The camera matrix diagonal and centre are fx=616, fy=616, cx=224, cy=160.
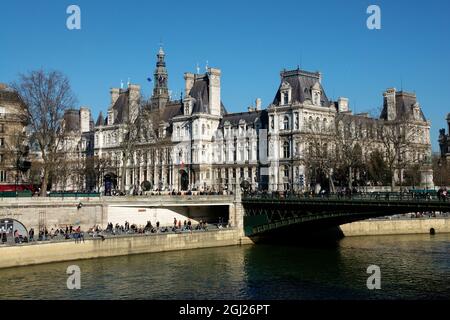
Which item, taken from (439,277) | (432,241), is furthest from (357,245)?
(439,277)

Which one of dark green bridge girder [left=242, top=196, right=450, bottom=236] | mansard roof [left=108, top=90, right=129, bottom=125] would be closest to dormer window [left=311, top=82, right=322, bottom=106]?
dark green bridge girder [left=242, top=196, right=450, bottom=236]

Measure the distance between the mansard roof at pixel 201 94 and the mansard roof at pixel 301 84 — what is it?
13516mm

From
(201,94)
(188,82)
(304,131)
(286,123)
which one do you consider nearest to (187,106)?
(201,94)

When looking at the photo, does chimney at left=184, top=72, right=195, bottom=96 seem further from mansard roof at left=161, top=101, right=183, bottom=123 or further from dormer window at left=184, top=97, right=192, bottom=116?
mansard roof at left=161, top=101, right=183, bottom=123

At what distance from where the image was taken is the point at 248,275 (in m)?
44.8

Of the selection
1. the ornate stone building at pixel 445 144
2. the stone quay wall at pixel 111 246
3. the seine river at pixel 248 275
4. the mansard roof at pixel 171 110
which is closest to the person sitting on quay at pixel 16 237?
the stone quay wall at pixel 111 246

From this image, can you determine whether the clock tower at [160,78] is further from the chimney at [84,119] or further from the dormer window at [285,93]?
the dormer window at [285,93]

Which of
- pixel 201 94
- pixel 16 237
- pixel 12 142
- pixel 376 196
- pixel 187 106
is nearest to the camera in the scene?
pixel 16 237

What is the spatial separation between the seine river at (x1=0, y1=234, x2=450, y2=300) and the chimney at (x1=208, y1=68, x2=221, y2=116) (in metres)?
45.5

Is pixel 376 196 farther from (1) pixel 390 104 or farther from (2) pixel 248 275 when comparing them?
(1) pixel 390 104

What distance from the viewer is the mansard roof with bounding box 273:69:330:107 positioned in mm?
89438

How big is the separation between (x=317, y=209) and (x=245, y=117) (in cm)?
4214

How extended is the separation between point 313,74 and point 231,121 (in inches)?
621

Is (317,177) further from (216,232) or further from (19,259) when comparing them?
(19,259)
